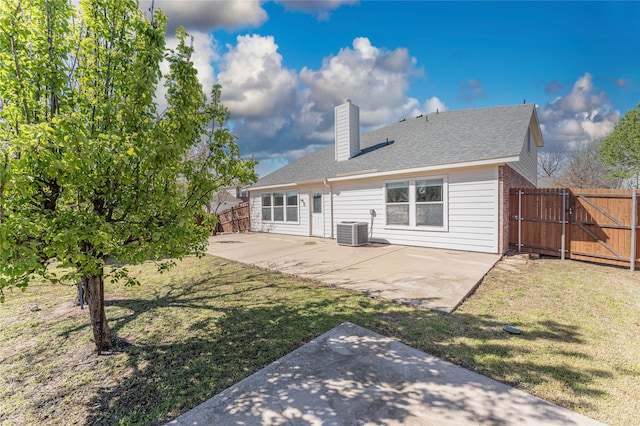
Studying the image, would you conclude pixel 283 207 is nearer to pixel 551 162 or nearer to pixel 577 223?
pixel 577 223

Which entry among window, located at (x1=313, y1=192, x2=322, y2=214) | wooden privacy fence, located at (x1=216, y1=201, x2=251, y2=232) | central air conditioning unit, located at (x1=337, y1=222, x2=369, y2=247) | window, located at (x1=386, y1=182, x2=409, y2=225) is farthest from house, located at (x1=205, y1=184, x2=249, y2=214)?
window, located at (x1=386, y1=182, x2=409, y2=225)

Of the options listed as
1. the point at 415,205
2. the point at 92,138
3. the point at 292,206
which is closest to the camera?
the point at 92,138

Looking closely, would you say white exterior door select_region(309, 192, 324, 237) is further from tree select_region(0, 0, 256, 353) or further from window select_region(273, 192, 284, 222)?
tree select_region(0, 0, 256, 353)

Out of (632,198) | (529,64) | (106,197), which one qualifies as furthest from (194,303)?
(529,64)

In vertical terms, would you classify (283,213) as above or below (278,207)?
below

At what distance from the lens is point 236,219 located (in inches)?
702

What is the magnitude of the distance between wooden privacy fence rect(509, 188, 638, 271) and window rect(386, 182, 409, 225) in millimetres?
3084

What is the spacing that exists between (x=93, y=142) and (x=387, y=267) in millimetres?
6168

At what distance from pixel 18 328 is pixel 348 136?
467 inches

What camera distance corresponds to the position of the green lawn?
8.23ft

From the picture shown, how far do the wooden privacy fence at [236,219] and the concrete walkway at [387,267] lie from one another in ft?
21.2

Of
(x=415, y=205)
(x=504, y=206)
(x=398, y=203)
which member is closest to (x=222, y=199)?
(x=398, y=203)

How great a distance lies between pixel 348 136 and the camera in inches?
512

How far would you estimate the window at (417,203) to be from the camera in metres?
9.00
